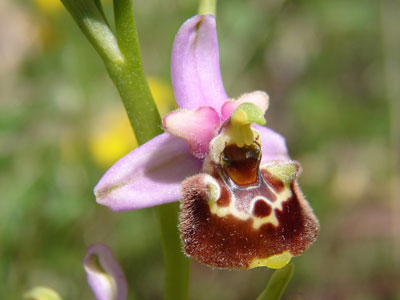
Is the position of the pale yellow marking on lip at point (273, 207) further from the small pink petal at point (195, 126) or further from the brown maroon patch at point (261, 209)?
the small pink petal at point (195, 126)

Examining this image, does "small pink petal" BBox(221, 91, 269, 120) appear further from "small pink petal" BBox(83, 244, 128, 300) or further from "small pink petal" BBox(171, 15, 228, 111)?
"small pink petal" BBox(83, 244, 128, 300)

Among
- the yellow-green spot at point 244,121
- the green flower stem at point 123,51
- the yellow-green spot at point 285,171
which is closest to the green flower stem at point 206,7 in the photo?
the green flower stem at point 123,51

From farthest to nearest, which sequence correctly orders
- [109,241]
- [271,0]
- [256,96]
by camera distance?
[271,0] → [109,241] → [256,96]

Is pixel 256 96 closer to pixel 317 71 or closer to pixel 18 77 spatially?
pixel 18 77

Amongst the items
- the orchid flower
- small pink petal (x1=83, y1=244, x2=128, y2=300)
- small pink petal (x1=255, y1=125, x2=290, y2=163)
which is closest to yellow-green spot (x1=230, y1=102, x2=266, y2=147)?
the orchid flower

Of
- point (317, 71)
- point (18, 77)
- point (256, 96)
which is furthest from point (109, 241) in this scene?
point (317, 71)

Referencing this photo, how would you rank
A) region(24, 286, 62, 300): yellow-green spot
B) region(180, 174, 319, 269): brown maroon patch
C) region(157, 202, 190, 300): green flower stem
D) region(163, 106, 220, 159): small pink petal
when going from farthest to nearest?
region(24, 286, 62, 300): yellow-green spot
region(157, 202, 190, 300): green flower stem
region(163, 106, 220, 159): small pink petal
region(180, 174, 319, 269): brown maroon patch
